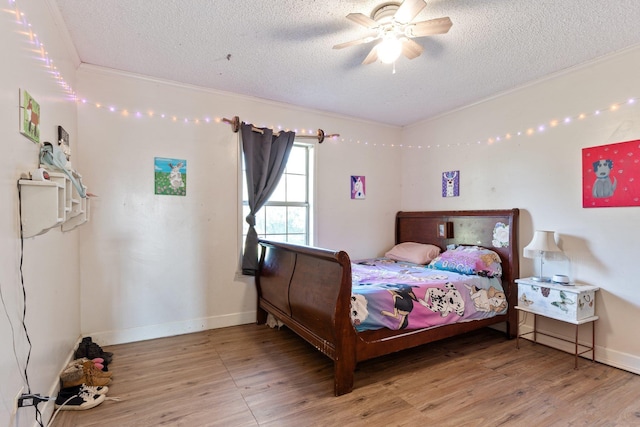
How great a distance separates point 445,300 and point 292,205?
197cm

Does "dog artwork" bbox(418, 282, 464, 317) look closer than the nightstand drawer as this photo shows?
No

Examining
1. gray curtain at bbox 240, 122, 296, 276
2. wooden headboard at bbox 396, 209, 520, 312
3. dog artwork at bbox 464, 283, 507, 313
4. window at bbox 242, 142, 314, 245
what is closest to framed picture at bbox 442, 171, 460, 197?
wooden headboard at bbox 396, 209, 520, 312

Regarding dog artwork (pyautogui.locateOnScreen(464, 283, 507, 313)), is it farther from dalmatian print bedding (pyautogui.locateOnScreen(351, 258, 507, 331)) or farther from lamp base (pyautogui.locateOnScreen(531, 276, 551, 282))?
lamp base (pyautogui.locateOnScreen(531, 276, 551, 282))

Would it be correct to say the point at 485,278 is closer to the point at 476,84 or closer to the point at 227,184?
the point at 476,84

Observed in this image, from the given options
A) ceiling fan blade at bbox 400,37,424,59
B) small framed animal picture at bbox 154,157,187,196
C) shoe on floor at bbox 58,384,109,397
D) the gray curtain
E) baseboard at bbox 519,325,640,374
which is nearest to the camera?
shoe on floor at bbox 58,384,109,397

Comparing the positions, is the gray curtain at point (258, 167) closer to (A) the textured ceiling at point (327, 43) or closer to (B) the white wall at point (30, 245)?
(A) the textured ceiling at point (327, 43)

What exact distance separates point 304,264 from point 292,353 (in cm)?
79

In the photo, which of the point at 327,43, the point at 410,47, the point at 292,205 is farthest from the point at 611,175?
the point at 292,205

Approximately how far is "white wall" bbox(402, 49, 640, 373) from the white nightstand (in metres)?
0.11

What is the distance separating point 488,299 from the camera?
3.00 meters

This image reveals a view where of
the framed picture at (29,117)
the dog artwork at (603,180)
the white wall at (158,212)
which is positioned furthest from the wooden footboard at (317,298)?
the dog artwork at (603,180)

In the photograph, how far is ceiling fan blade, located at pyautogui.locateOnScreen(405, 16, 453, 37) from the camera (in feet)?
6.13

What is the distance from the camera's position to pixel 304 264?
2646 mm

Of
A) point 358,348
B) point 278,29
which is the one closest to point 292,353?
point 358,348
